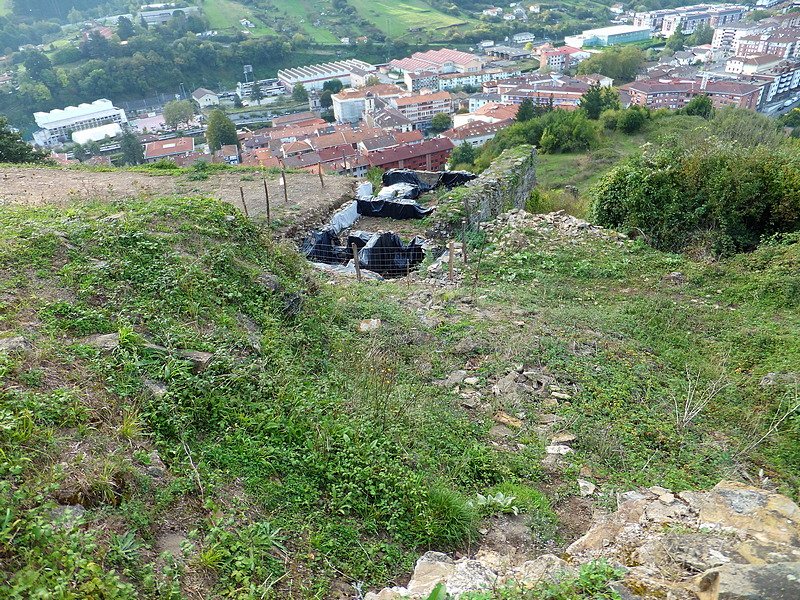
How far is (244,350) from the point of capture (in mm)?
4516

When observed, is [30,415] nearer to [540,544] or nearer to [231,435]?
[231,435]

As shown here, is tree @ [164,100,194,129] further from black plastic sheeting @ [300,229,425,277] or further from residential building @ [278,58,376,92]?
black plastic sheeting @ [300,229,425,277]

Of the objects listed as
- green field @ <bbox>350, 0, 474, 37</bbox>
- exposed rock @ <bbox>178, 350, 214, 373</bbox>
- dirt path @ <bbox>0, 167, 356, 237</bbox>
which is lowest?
dirt path @ <bbox>0, 167, 356, 237</bbox>

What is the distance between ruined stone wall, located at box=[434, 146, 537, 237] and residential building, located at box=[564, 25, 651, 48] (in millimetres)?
74805

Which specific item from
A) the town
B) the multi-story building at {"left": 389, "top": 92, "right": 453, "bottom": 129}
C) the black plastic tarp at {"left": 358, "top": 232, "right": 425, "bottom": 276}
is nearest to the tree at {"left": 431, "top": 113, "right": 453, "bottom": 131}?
the town

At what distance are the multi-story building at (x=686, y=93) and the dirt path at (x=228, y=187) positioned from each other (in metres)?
43.4

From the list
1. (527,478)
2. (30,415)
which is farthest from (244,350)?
(527,478)

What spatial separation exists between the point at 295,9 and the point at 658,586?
99.1m

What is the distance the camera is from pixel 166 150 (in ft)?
133

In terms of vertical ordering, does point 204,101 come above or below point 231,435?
below

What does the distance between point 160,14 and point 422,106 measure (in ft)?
173

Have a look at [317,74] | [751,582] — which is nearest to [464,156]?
[751,582]

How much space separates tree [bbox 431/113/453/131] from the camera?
172 feet

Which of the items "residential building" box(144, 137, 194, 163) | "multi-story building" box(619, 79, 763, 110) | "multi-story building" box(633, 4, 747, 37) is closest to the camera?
"residential building" box(144, 137, 194, 163)
